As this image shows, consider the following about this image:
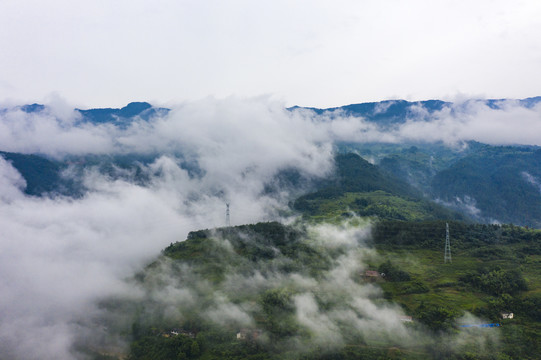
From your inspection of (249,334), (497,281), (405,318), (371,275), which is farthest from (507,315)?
(249,334)

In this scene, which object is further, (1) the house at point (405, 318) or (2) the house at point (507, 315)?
(1) the house at point (405, 318)

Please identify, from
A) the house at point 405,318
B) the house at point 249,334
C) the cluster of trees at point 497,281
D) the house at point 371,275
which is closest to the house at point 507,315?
the cluster of trees at point 497,281

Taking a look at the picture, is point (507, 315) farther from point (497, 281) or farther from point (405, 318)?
point (405, 318)

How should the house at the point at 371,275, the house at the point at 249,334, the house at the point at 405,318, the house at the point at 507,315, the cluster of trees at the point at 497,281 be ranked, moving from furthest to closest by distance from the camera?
the house at the point at 371,275 → the cluster of trees at the point at 497,281 → the house at the point at 405,318 → the house at the point at 249,334 → the house at the point at 507,315

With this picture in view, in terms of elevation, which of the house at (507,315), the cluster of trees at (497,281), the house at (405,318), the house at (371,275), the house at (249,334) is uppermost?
the cluster of trees at (497,281)

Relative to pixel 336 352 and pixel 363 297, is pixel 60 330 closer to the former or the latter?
pixel 336 352

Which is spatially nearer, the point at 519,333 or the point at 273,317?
the point at 519,333

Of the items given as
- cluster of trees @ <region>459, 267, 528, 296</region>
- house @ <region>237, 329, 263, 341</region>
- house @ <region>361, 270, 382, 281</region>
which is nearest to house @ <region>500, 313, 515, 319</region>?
cluster of trees @ <region>459, 267, 528, 296</region>

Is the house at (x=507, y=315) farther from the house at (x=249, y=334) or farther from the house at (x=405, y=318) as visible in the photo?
the house at (x=249, y=334)

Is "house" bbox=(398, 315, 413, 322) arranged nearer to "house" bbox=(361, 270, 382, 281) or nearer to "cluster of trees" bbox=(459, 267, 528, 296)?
"house" bbox=(361, 270, 382, 281)

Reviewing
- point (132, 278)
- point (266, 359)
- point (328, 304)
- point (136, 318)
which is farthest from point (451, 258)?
point (132, 278)

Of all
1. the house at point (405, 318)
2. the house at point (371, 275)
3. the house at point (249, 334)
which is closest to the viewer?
the house at point (249, 334)
